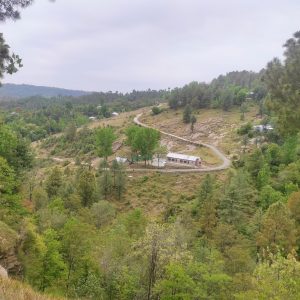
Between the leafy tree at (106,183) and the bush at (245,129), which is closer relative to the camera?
the leafy tree at (106,183)

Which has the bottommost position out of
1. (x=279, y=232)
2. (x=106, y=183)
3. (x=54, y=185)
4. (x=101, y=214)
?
(x=106, y=183)

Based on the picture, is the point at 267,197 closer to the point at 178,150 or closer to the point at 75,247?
the point at 75,247

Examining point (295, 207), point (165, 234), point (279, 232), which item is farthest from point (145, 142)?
point (165, 234)

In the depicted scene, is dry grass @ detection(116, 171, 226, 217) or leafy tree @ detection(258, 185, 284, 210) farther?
dry grass @ detection(116, 171, 226, 217)

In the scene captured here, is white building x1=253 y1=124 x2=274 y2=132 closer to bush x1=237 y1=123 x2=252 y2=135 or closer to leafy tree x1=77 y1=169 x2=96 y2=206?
bush x1=237 y1=123 x2=252 y2=135

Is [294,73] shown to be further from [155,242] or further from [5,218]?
[5,218]

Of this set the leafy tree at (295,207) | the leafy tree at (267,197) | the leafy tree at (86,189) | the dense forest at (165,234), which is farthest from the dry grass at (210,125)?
the leafy tree at (295,207)

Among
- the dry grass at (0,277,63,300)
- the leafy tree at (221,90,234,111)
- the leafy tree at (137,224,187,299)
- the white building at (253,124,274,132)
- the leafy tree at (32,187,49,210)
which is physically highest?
the leafy tree at (221,90,234,111)

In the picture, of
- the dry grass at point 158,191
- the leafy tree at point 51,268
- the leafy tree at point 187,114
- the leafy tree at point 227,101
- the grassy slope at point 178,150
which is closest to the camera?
the leafy tree at point 51,268

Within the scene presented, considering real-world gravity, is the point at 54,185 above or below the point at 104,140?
below

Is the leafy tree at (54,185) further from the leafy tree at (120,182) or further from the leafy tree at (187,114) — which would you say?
the leafy tree at (187,114)

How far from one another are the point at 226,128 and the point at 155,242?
→ 276 ft

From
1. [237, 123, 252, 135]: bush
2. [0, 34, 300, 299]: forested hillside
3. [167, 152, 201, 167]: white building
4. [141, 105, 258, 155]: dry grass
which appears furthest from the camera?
[141, 105, 258, 155]: dry grass

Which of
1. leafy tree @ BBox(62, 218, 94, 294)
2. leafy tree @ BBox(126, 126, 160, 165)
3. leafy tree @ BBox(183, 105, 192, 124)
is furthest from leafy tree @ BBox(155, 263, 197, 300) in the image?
leafy tree @ BBox(183, 105, 192, 124)
